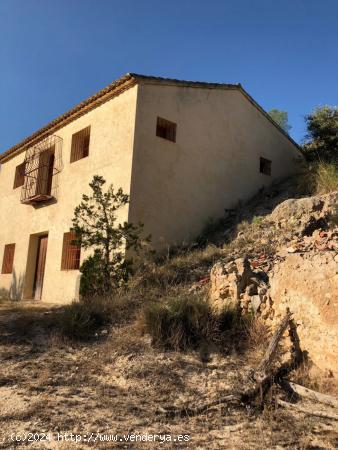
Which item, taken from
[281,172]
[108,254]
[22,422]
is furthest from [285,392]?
[281,172]

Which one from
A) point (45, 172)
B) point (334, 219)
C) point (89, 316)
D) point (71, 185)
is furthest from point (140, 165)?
point (45, 172)

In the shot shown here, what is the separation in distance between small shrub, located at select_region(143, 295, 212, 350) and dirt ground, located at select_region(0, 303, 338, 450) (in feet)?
0.62

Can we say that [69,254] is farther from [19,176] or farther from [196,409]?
[196,409]

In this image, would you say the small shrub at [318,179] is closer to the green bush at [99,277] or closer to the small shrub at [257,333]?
the green bush at [99,277]

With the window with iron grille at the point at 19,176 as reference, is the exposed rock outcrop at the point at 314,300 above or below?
below

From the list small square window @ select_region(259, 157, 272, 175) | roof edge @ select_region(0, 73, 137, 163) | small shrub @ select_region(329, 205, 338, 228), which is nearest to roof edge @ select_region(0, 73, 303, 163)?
roof edge @ select_region(0, 73, 137, 163)

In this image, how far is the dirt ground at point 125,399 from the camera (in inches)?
151

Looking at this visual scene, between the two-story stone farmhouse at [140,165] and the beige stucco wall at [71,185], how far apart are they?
1.2 inches

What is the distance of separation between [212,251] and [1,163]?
11327 mm

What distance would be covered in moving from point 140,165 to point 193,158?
2.06 metres

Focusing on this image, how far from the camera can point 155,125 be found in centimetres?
1065

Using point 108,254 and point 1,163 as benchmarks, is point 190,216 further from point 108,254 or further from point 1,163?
point 1,163

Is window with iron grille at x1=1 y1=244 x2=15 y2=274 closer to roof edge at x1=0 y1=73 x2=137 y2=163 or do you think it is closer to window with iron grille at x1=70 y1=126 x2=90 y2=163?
roof edge at x1=0 y1=73 x2=137 y2=163

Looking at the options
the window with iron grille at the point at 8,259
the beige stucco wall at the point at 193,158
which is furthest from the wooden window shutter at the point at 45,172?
the beige stucco wall at the point at 193,158
